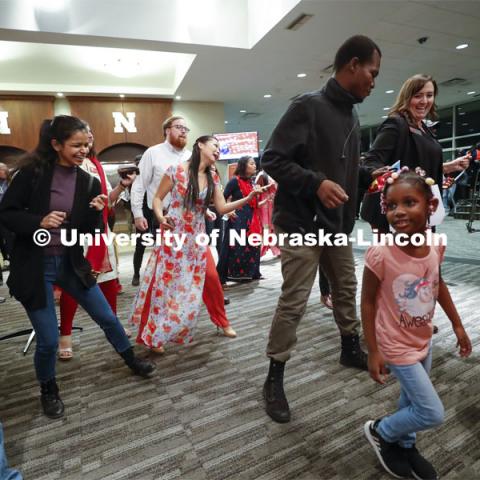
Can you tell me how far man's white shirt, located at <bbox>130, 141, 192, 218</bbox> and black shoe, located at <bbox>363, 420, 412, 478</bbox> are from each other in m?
2.05

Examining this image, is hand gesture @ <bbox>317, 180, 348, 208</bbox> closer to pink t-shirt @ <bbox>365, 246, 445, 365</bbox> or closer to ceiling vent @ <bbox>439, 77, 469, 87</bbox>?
pink t-shirt @ <bbox>365, 246, 445, 365</bbox>

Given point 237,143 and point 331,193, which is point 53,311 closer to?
point 331,193

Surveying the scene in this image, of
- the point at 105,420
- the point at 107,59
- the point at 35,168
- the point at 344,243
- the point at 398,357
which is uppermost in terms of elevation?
the point at 107,59

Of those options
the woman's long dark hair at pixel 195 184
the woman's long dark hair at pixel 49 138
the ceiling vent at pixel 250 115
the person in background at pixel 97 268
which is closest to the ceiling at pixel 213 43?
the ceiling vent at pixel 250 115

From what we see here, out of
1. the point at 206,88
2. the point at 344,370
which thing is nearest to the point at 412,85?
the point at 344,370

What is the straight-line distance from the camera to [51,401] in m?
1.62

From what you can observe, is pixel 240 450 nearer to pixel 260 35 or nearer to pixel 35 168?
pixel 35 168

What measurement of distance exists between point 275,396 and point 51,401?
1093 millimetres

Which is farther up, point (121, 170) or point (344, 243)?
point (121, 170)

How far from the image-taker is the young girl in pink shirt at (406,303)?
1045 millimetres

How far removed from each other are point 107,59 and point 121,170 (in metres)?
5.13

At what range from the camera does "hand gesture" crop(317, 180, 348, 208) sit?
4.24 ft

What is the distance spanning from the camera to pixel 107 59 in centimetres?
595

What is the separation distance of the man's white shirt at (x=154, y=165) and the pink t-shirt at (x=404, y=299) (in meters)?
1.91
